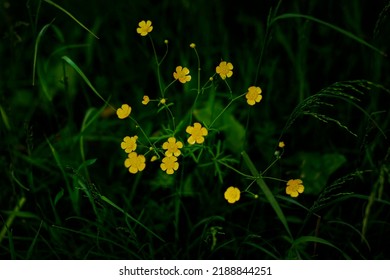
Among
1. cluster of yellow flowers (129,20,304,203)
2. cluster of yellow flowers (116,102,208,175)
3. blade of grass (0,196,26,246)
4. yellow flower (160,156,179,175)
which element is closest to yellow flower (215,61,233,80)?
cluster of yellow flowers (129,20,304,203)

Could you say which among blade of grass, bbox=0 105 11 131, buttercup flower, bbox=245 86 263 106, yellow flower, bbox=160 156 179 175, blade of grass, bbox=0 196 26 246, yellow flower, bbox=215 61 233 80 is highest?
blade of grass, bbox=0 105 11 131

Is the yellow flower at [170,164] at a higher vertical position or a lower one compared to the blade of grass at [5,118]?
lower

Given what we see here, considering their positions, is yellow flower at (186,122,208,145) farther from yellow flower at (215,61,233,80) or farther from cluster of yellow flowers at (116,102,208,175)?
yellow flower at (215,61,233,80)

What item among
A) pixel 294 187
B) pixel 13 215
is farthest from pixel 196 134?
pixel 13 215

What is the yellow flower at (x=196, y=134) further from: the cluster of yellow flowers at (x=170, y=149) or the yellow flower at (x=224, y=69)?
the yellow flower at (x=224, y=69)

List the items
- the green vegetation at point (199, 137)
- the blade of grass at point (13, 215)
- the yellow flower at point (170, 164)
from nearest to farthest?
the yellow flower at point (170, 164)
the green vegetation at point (199, 137)
the blade of grass at point (13, 215)

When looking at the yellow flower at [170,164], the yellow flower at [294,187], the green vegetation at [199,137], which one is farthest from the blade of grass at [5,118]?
the yellow flower at [294,187]

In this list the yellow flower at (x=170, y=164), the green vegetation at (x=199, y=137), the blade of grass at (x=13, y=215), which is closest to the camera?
the yellow flower at (x=170, y=164)
